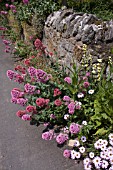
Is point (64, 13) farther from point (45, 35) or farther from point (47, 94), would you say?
point (47, 94)

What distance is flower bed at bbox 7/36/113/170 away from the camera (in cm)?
A: 313

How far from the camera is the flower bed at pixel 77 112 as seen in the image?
313cm

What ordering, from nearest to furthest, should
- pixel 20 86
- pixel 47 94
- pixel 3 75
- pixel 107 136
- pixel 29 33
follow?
pixel 107 136 < pixel 47 94 < pixel 20 86 < pixel 3 75 < pixel 29 33

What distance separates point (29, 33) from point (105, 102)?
418 centimetres

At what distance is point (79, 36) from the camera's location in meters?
4.41

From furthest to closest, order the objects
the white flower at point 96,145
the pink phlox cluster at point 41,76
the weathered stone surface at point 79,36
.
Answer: the weathered stone surface at point 79,36 → the pink phlox cluster at point 41,76 → the white flower at point 96,145

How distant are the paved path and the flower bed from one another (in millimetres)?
128

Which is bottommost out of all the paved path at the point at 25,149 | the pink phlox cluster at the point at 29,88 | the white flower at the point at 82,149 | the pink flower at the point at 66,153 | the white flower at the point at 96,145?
the paved path at the point at 25,149

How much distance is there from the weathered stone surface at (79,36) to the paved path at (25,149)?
1400 mm

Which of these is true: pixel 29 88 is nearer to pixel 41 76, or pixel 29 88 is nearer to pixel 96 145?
pixel 41 76

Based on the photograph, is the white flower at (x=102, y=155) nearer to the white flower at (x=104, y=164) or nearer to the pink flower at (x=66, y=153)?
the white flower at (x=104, y=164)

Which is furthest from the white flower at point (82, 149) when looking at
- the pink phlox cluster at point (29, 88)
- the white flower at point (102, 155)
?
the pink phlox cluster at point (29, 88)

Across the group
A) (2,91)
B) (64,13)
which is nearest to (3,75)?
(2,91)

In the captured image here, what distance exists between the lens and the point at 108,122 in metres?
3.30
